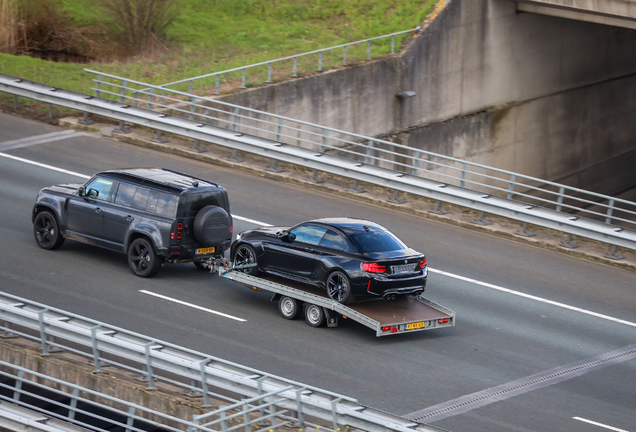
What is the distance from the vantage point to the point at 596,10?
29078mm

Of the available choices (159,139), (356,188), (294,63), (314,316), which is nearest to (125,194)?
(314,316)

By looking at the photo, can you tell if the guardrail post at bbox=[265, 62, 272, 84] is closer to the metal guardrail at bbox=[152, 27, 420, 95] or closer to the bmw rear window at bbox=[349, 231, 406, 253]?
the metal guardrail at bbox=[152, 27, 420, 95]

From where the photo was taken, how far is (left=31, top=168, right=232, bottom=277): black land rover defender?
15055mm

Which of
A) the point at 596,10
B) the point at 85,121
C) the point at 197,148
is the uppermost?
the point at 596,10

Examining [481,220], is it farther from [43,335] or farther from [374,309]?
[43,335]

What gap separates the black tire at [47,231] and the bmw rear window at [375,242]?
19.8ft

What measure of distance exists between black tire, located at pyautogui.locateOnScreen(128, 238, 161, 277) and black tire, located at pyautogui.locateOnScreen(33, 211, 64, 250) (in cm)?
178

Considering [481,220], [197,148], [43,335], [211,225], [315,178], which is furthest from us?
[197,148]

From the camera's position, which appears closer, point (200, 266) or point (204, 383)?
point (204, 383)

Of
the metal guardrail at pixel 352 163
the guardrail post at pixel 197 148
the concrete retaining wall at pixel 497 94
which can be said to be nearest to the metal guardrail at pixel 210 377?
the metal guardrail at pixel 352 163

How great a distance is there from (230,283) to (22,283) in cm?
361

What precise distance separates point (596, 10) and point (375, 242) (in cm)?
1892

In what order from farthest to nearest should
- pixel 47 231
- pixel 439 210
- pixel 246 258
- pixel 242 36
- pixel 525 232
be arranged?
1. pixel 242 36
2. pixel 439 210
3. pixel 525 232
4. pixel 47 231
5. pixel 246 258

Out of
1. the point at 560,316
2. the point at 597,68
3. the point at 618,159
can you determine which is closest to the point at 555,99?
the point at 597,68
